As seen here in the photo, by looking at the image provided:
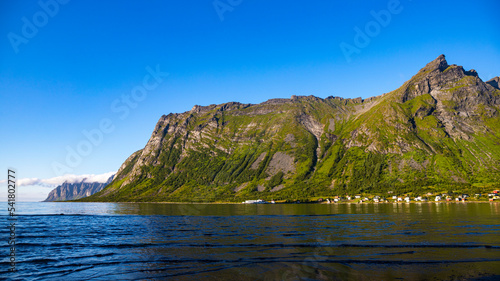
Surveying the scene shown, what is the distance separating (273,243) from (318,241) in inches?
311

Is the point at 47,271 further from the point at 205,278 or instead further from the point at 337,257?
the point at 337,257

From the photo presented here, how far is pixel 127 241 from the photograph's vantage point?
5156 centimetres

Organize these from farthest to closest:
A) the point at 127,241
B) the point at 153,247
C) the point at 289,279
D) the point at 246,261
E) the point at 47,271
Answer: the point at 127,241 < the point at 153,247 < the point at 246,261 < the point at 47,271 < the point at 289,279

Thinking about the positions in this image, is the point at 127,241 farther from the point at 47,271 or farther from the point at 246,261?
the point at 246,261

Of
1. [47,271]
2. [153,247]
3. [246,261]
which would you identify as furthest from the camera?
[153,247]

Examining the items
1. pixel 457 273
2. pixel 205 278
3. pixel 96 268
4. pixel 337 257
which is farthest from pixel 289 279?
pixel 96 268

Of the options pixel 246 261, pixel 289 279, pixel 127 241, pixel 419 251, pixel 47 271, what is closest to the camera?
pixel 289 279

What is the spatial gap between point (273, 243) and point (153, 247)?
63.8ft

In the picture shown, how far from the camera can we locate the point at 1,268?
1297 inches

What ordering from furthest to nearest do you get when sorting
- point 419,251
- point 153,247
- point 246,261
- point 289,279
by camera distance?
point 153,247 → point 419,251 → point 246,261 → point 289,279

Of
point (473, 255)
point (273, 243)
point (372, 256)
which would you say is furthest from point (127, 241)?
point (473, 255)

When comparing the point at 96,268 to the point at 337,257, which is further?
the point at 337,257

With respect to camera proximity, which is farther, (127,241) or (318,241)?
(127,241)

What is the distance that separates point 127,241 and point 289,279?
36.4m
